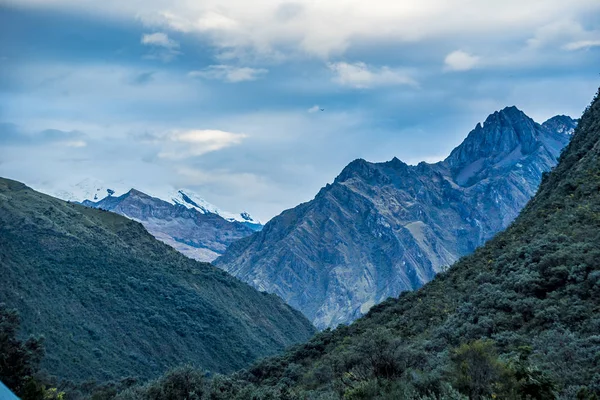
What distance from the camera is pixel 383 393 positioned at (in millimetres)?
33281

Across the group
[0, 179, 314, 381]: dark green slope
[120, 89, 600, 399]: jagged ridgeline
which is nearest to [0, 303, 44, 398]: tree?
[120, 89, 600, 399]: jagged ridgeline

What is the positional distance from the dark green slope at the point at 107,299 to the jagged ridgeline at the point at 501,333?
2145 inches

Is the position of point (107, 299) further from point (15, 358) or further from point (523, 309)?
point (523, 309)

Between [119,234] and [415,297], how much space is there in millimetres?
121770

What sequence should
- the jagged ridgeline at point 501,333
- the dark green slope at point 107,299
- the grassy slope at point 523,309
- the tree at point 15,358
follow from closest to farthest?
the jagged ridgeline at point 501,333 < the grassy slope at point 523,309 < the tree at point 15,358 < the dark green slope at point 107,299

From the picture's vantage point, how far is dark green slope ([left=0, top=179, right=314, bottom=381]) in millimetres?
119812

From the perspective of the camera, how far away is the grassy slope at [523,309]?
119 ft

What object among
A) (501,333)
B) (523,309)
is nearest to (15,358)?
(501,333)

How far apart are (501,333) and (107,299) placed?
120m

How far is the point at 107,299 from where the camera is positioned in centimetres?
14700

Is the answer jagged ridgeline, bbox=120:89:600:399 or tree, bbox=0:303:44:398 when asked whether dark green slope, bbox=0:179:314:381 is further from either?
jagged ridgeline, bbox=120:89:600:399

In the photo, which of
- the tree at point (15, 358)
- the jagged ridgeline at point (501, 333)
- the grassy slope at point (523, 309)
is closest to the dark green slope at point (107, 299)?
the tree at point (15, 358)

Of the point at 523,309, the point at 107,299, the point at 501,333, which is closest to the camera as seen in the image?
the point at 501,333

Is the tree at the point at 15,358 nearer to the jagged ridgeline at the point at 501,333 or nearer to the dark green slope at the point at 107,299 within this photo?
the jagged ridgeline at the point at 501,333
